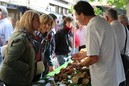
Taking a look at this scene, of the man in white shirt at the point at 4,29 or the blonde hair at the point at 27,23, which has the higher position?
the blonde hair at the point at 27,23

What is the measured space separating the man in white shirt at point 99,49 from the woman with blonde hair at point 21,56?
54 cm

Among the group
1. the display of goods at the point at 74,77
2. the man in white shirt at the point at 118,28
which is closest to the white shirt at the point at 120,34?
the man in white shirt at the point at 118,28

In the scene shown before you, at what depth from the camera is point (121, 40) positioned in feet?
12.7

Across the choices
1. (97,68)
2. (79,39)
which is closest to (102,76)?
(97,68)

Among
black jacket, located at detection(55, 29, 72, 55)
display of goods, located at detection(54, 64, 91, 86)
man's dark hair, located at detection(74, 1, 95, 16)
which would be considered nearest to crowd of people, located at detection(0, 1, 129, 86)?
man's dark hair, located at detection(74, 1, 95, 16)

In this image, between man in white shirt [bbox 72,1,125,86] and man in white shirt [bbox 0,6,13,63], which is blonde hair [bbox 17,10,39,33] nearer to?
man in white shirt [bbox 72,1,125,86]

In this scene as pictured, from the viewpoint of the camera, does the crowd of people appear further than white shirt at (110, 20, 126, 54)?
No

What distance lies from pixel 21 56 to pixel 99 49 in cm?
76

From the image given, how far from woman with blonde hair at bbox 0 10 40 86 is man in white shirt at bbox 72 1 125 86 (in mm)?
541

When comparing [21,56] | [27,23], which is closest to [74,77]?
[21,56]

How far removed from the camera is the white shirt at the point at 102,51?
7.80ft

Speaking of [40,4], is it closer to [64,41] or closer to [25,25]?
[64,41]

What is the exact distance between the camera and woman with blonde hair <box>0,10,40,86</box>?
2598 mm

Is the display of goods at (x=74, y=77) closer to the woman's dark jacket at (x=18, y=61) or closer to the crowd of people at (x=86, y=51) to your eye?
the crowd of people at (x=86, y=51)
